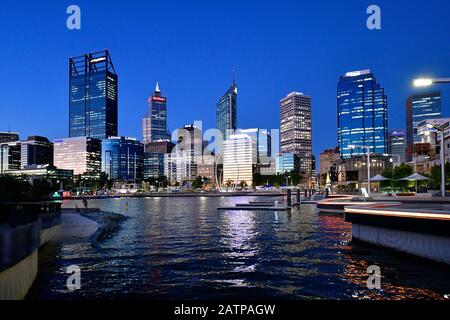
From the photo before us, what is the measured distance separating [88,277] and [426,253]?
14825 mm

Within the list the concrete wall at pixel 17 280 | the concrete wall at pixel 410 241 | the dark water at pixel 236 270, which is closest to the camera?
the concrete wall at pixel 17 280

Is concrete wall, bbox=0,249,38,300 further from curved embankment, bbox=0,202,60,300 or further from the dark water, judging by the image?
the dark water

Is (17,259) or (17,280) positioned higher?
(17,259)

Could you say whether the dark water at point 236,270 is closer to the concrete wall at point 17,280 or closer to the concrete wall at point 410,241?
the concrete wall at point 410,241

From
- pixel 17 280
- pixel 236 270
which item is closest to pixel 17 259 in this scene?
pixel 17 280

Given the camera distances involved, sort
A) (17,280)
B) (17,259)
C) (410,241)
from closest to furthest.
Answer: (17,259) < (17,280) < (410,241)

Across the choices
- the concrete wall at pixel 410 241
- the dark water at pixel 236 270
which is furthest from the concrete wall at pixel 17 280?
the concrete wall at pixel 410 241

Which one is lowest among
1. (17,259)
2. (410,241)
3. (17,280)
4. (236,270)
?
(236,270)

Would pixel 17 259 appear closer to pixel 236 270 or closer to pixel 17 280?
pixel 17 280

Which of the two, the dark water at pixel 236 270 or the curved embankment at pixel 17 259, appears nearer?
the curved embankment at pixel 17 259

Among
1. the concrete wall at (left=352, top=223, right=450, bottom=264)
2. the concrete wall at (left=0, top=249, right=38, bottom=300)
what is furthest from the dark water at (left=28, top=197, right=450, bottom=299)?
the concrete wall at (left=0, top=249, right=38, bottom=300)

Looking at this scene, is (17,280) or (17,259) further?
(17,280)

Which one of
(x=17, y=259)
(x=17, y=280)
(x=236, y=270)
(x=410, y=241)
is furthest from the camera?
(x=410, y=241)

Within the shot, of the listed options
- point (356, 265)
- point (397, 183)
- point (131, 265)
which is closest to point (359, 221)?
point (356, 265)
